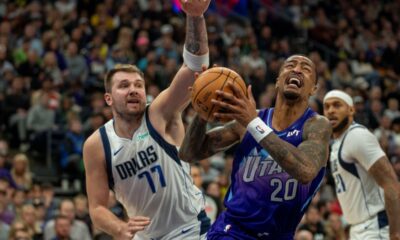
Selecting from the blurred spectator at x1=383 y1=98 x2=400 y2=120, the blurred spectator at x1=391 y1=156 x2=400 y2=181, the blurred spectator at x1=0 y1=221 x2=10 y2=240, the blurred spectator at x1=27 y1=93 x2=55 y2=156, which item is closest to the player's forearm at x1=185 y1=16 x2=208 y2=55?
the blurred spectator at x1=0 y1=221 x2=10 y2=240

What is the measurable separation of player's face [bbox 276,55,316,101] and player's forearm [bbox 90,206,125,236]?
1670mm

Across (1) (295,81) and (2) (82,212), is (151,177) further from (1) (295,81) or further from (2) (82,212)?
(2) (82,212)

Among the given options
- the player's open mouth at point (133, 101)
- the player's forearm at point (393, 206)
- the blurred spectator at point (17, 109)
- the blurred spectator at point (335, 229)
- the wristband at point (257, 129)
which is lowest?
the blurred spectator at point (335, 229)

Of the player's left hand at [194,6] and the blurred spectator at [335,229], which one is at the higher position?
the player's left hand at [194,6]

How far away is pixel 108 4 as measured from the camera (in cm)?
1966

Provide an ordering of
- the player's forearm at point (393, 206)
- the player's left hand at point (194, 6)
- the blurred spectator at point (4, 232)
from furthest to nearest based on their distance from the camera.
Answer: the blurred spectator at point (4, 232), the player's forearm at point (393, 206), the player's left hand at point (194, 6)

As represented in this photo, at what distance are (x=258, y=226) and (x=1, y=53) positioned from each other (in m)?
10.8

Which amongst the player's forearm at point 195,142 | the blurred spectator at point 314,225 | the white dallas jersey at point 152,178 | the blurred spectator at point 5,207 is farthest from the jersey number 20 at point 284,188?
the blurred spectator at point 314,225

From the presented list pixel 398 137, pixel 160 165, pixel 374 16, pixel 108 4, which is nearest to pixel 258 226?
pixel 160 165

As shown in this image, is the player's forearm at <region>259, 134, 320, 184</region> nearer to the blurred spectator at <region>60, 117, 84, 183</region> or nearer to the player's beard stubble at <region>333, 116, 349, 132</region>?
the player's beard stubble at <region>333, 116, 349, 132</region>

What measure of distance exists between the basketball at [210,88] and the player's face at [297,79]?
48cm

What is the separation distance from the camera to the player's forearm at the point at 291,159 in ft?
18.6

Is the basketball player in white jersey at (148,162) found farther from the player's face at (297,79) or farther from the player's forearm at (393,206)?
the player's forearm at (393,206)

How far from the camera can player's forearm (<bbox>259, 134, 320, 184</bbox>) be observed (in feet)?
18.6
